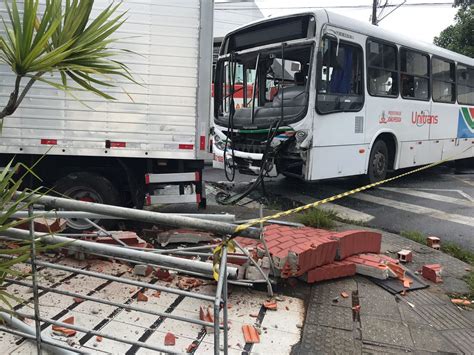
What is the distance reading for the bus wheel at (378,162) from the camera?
849 cm

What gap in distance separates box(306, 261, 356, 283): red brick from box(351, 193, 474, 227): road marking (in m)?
3.47

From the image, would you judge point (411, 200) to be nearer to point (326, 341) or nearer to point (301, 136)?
point (301, 136)

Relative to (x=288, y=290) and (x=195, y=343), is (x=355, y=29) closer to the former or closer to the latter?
(x=288, y=290)

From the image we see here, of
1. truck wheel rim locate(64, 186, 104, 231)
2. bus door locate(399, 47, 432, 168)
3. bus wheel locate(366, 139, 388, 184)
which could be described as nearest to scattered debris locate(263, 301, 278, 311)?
truck wheel rim locate(64, 186, 104, 231)

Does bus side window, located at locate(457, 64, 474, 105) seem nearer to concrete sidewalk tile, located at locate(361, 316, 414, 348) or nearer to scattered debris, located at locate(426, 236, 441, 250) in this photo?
scattered debris, located at locate(426, 236, 441, 250)

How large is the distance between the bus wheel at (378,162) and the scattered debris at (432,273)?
417cm

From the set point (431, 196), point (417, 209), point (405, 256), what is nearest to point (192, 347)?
point (405, 256)

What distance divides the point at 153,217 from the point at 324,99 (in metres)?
5.33

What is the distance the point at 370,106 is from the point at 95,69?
6601 mm

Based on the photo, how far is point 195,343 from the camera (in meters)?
3.00

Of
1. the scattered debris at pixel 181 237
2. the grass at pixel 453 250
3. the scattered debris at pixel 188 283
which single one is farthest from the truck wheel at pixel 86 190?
the grass at pixel 453 250

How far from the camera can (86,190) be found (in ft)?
18.6

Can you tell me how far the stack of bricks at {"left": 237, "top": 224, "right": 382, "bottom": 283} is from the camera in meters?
3.79

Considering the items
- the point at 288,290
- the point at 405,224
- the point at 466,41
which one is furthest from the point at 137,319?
the point at 466,41
